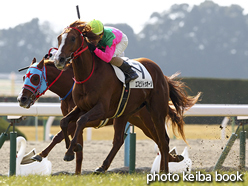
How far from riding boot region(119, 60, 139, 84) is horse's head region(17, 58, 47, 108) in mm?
914

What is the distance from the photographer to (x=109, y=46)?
4129mm

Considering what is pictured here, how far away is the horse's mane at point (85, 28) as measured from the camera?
12.9 feet

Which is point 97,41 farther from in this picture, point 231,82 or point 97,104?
point 231,82

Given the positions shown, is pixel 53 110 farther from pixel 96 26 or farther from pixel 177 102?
pixel 96 26

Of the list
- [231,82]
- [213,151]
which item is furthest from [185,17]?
[213,151]

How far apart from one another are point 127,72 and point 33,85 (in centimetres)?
100

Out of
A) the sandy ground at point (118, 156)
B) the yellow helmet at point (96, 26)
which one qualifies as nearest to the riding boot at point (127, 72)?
the yellow helmet at point (96, 26)

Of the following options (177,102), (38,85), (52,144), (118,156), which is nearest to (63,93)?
(38,85)

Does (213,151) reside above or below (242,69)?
above

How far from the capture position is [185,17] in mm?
78500

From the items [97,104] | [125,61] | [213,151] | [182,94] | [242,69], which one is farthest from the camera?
[242,69]

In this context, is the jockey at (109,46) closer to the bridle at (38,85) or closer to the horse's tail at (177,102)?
the bridle at (38,85)

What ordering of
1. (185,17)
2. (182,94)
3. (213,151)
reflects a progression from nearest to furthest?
1. (182,94)
2. (213,151)
3. (185,17)

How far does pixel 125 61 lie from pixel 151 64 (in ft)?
1.69
